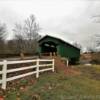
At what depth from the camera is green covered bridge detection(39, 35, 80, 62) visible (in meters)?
26.4

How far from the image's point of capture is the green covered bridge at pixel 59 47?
26422 mm

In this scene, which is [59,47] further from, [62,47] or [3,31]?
[3,31]

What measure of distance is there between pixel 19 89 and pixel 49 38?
66.3 feet

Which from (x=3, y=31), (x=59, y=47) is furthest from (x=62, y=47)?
(x=3, y=31)

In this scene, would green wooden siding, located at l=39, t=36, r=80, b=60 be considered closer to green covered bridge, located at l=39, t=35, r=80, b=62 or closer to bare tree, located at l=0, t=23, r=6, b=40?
green covered bridge, located at l=39, t=35, r=80, b=62

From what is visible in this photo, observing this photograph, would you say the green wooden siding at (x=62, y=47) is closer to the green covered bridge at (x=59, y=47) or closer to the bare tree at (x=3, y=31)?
the green covered bridge at (x=59, y=47)

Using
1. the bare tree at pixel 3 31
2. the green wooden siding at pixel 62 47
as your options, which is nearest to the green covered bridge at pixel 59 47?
the green wooden siding at pixel 62 47

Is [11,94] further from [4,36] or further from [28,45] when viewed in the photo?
[4,36]

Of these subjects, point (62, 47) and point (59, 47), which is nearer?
point (59, 47)

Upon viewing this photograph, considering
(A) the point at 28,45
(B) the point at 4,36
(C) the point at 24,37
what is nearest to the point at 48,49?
(A) the point at 28,45

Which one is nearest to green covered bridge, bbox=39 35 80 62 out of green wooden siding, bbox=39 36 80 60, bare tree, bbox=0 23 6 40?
green wooden siding, bbox=39 36 80 60

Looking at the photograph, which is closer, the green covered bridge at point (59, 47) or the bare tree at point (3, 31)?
the green covered bridge at point (59, 47)

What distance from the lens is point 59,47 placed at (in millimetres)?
26281

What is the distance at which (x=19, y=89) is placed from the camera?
22.8 feet
